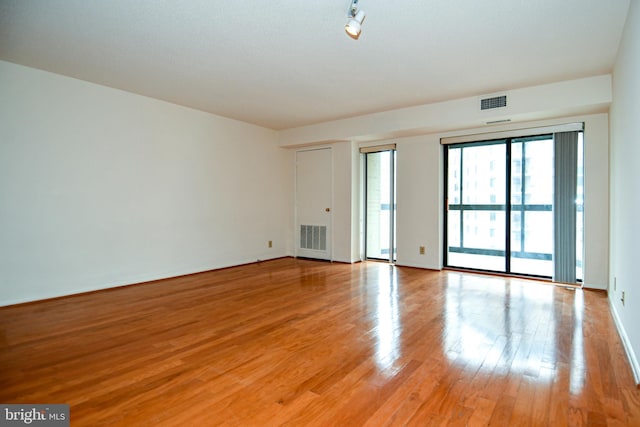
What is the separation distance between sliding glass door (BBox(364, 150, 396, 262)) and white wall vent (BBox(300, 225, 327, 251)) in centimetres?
83

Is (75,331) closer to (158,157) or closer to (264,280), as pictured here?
(264,280)

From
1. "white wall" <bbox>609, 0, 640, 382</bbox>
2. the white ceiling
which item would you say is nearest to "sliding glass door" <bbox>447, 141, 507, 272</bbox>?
the white ceiling

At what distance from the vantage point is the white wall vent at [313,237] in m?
6.58

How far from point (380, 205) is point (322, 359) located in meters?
4.25

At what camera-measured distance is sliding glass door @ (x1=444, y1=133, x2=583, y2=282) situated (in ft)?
14.7

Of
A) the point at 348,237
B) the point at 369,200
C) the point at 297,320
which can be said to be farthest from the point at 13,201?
the point at 369,200

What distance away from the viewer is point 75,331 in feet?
9.48

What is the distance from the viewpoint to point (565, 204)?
14.5 feet

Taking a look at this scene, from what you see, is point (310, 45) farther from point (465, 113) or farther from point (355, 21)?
point (465, 113)

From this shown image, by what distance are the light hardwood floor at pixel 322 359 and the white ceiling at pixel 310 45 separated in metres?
2.52

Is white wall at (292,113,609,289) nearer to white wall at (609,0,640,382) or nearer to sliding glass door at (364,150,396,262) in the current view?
sliding glass door at (364,150,396,262)

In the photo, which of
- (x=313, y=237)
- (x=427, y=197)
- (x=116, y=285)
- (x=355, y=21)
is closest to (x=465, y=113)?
(x=427, y=197)

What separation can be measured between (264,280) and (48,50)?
347 cm

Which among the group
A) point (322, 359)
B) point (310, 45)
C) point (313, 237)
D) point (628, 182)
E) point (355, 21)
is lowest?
point (322, 359)
